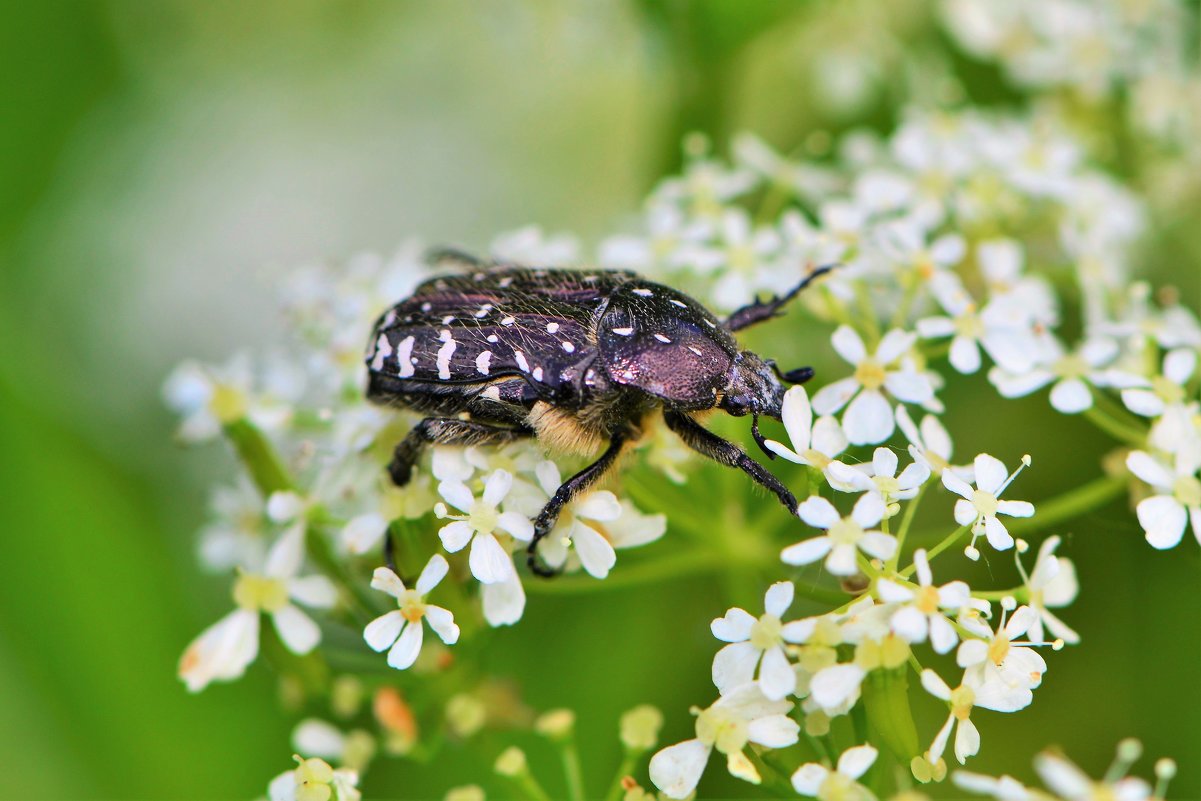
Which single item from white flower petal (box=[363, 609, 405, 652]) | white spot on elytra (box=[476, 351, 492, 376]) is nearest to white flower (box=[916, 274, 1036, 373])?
white spot on elytra (box=[476, 351, 492, 376])

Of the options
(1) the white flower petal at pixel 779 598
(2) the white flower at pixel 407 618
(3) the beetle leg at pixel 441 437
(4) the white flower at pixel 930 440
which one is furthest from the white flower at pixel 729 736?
(3) the beetle leg at pixel 441 437

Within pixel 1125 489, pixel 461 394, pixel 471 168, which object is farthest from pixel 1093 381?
pixel 471 168

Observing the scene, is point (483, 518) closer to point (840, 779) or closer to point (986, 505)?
point (840, 779)

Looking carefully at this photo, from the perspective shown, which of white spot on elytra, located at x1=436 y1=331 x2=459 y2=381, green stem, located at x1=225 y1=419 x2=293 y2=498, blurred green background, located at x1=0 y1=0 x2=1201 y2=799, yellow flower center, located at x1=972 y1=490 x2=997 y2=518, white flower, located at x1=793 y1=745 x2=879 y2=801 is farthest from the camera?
blurred green background, located at x1=0 y1=0 x2=1201 y2=799

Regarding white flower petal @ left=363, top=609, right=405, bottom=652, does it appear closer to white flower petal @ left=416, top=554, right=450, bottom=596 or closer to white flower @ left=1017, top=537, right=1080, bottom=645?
white flower petal @ left=416, top=554, right=450, bottom=596

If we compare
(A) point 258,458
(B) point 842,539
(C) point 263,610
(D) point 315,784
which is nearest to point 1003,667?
(B) point 842,539

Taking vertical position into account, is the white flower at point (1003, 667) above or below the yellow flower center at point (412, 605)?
below

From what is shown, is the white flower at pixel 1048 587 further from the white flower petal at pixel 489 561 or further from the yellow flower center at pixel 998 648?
the white flower petal at pixel 489 561

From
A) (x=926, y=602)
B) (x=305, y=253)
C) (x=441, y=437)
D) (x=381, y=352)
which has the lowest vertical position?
(x=926, y=602)
